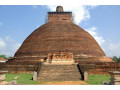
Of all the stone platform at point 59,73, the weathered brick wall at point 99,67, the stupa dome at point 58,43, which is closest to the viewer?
the stone platform at point 59,73

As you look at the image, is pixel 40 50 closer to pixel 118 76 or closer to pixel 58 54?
pixel 58 54

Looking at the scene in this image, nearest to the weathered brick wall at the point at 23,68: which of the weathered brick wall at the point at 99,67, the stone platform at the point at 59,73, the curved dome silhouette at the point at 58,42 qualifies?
the stone platform at the point at 59,73

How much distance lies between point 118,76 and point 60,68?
7116 mm

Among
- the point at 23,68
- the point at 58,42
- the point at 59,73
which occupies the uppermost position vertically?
the point at 58,42

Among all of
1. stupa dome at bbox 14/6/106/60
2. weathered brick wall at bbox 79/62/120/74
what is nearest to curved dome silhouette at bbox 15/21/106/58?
stupa dome at bbox 14/6/106/60

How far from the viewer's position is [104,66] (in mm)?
14008

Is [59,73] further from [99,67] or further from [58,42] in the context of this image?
[58,42]

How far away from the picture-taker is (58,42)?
18.9m

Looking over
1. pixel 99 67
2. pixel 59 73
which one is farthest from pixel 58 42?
pixel 59 73

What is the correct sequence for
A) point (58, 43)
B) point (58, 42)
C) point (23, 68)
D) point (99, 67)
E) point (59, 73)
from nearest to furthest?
point (59, 73)
point (99, 67)
point (23, 68)
point (58, 43)
point (58, 42)

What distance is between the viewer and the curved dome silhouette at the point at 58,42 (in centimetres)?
1830

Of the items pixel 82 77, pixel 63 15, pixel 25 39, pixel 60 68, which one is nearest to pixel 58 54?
pixel 60 68

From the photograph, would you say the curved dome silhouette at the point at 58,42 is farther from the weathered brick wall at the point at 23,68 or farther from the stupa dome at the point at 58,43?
the weathered brick wall at the point at 23,68

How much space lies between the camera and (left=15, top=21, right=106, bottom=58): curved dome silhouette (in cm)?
1830
